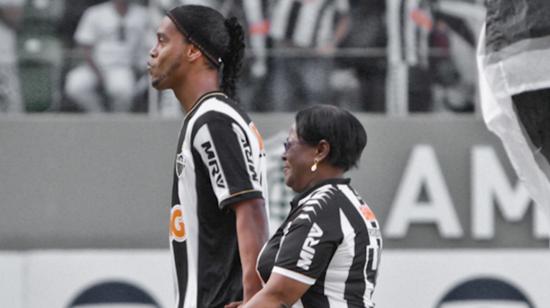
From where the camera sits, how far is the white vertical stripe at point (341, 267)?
11.7 ft

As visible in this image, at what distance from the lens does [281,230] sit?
366cm

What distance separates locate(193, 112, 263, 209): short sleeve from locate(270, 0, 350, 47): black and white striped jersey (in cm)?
380

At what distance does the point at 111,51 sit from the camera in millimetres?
7633

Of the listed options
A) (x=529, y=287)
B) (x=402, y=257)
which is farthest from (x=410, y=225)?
(x=529, y=287)

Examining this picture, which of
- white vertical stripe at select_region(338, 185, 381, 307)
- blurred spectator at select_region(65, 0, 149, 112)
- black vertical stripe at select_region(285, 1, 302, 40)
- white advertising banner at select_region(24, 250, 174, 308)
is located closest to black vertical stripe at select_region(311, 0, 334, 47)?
black vertical stripe at select_region(285, 1, 302, 40)

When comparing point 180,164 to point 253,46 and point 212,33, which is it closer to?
point 212,33

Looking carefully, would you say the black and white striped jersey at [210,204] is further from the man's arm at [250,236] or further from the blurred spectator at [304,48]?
the blurred spectator at [304,48]

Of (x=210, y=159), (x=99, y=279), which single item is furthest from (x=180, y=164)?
(x=99, y=279)

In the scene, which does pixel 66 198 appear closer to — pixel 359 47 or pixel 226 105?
pixel 359 47

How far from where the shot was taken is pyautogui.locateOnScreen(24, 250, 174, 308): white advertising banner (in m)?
7.55

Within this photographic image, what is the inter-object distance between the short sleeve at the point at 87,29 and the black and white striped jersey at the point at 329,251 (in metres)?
4.24

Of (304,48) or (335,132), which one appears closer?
(335,132)

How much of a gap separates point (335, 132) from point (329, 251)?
13.8 inches

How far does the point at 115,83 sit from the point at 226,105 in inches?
148
